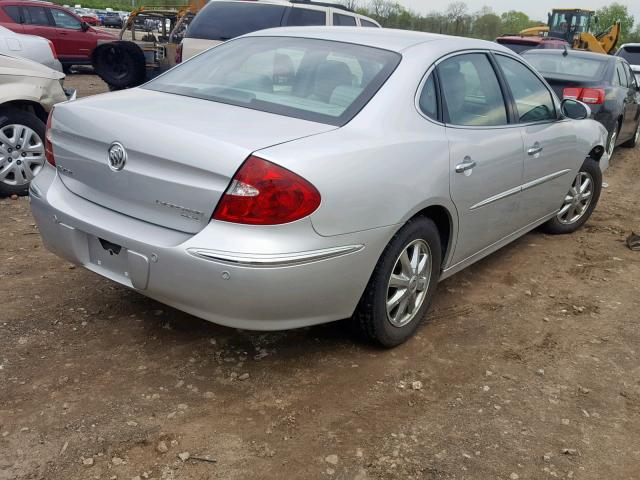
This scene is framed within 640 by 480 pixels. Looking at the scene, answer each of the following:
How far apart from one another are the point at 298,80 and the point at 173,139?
917 mm

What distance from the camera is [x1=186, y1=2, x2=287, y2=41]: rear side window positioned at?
27.1ft

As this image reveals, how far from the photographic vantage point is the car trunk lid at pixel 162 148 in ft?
8.29

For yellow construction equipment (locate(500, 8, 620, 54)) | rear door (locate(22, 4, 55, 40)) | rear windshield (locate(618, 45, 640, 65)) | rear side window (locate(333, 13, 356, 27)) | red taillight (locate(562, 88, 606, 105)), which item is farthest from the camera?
yellow construction equipment (locate(500, 8, 620, 54))

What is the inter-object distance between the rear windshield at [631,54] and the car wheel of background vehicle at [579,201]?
1237cm

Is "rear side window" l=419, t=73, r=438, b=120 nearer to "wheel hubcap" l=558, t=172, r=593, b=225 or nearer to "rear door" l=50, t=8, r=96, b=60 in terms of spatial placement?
"wheel hubcap" l=558, t=172, r=593, b=225

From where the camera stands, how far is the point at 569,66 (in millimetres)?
8375

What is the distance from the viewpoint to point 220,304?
101 inches

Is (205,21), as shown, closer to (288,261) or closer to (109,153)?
(109,153)

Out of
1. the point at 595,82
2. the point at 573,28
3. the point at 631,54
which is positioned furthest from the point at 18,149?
the point at 573,28

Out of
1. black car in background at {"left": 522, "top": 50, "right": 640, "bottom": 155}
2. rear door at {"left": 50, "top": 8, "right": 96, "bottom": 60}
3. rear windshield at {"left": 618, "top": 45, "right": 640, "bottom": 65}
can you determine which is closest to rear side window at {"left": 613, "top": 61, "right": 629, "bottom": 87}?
black car in background at {"left": 522, "top": 50, "right": 640, "bottom": 155}

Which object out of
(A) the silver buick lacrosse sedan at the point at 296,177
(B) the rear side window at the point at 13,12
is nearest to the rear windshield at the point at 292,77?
(A) the silver buick lacrosse sedan at the point at 296,177

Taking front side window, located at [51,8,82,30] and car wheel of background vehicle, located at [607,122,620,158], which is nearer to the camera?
car wheel of background vehicle, located at [607,122,620,158]

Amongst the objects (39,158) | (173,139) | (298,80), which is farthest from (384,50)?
(39,158)

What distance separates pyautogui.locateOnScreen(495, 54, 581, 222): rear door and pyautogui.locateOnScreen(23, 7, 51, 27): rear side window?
1310 centimetres
